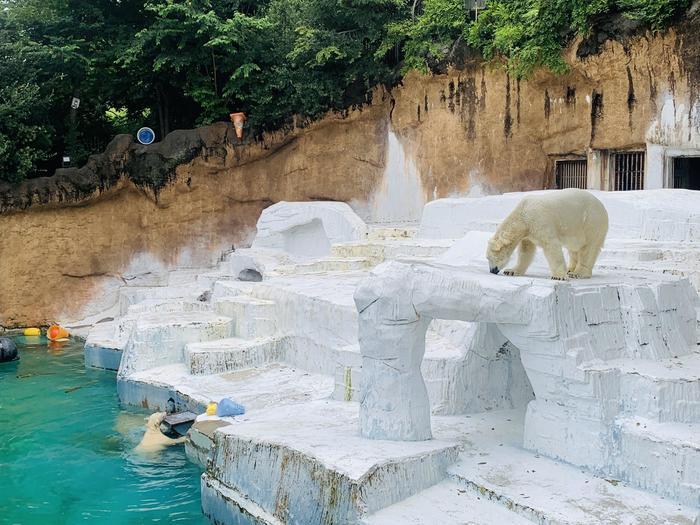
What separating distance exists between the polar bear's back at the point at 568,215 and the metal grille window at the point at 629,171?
344 inches

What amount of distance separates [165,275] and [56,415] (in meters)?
8.28

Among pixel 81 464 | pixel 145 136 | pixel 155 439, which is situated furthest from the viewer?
pixel 145 136

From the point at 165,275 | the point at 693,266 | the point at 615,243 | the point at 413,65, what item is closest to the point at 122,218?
the point at 165,275

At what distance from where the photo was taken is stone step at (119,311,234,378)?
12.6 meters

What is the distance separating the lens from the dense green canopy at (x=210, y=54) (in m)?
18.4

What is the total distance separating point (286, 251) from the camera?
60.6 feet

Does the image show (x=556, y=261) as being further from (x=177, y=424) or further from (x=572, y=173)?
(x=572, y=173)

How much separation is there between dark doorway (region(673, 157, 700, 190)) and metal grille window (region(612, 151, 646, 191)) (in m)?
0.67

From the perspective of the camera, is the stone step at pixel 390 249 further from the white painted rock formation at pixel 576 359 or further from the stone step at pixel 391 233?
the white painted rock formation at pixel 576 359

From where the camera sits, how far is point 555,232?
7152 millimetres

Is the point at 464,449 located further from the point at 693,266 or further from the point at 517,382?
the point at 693,266

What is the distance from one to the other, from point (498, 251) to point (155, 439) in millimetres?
5942

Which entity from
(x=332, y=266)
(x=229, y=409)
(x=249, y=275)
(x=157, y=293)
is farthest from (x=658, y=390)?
(x=157, y=293)

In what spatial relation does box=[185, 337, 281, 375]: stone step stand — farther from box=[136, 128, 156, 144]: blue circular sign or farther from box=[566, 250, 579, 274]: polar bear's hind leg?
box=[136, 128, 156, 144]: blue circular sign
